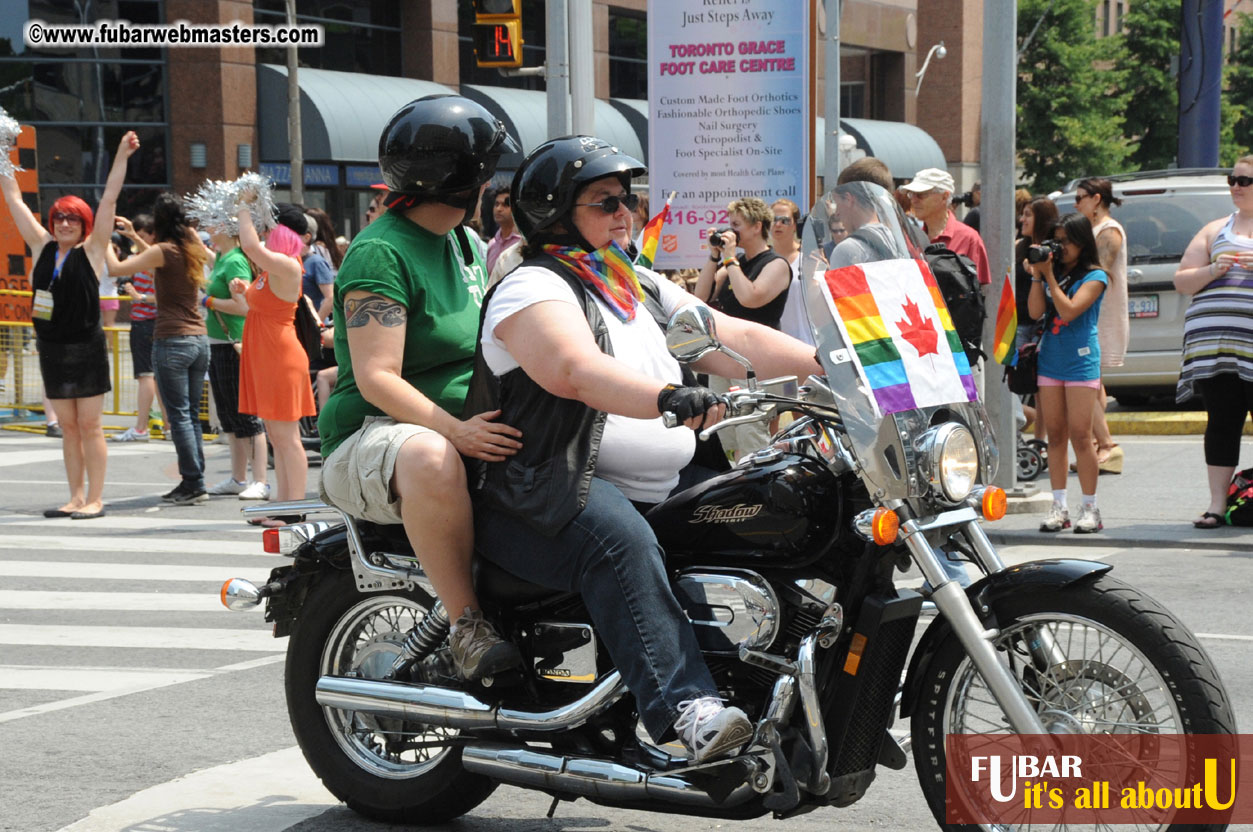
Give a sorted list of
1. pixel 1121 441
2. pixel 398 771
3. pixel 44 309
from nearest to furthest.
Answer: pixel 398 771, pixel 44 309, pixel 1121 441

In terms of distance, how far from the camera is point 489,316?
4.10 metres

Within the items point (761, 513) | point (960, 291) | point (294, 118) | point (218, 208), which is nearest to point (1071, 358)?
point (960, 291)

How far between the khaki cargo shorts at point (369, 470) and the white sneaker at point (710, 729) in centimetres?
100

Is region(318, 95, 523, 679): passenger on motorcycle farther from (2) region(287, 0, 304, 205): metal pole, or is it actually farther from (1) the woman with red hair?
(2) region(287, 0, 304, 205): metal pole

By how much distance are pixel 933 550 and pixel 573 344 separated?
0.98 meters

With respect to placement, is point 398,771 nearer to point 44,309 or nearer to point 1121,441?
point 44,309

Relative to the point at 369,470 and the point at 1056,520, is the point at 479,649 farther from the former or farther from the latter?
the point at 1056,520

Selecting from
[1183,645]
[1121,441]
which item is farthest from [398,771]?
[1121,441]

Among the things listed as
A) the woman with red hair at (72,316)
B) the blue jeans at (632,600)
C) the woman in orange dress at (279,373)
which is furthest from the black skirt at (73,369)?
the blue jeans at (632,600)

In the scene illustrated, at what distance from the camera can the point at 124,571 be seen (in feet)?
29.9

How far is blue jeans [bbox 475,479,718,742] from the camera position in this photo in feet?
12.5

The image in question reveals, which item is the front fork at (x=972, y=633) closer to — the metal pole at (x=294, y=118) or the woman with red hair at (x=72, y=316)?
the woman with red hair at (x=72, y=316)

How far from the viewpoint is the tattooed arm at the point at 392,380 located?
4121 mm

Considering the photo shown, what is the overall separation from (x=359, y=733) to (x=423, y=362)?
1.09 meters
